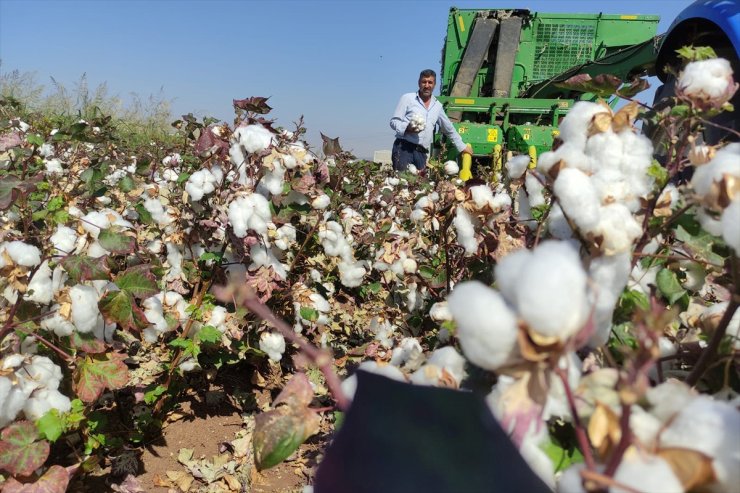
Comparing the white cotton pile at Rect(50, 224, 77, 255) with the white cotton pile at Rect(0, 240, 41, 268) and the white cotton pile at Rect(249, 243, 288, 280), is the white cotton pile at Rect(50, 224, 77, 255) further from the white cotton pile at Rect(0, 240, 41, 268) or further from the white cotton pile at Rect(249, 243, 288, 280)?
the white cotton pile at Rect(249, 243, 288, 280)

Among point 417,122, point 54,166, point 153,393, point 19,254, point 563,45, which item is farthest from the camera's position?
point 563,45

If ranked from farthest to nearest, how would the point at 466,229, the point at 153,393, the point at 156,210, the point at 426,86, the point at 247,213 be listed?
the point at 426,86 → the point at 156,210 → the point at 153,393 → the point at 247,213 → the point at 466,229

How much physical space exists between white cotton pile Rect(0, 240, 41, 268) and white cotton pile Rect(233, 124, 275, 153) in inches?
28.3

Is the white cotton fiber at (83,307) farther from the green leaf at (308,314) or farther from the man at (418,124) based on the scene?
the man at (418,124)

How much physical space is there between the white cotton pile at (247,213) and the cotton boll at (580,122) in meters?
1.04

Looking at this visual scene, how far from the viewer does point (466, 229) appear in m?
1.46

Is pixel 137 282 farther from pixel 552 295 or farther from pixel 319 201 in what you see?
pixel 552 295

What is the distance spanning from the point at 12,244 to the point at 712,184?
51.6 inches

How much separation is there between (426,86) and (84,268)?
5451 millimetres

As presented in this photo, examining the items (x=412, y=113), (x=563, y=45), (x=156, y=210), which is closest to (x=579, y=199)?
(x=156, y=210)

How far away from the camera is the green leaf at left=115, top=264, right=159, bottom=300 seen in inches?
54.4

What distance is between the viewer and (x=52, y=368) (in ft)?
4.33

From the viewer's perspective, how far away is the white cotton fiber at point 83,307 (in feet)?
4.24

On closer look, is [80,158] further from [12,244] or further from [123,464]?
[12,244]
